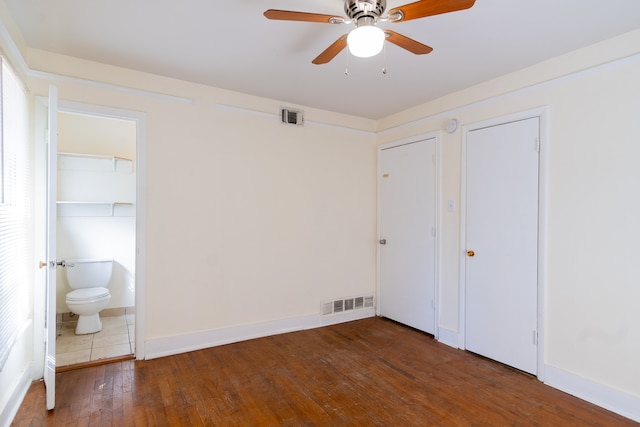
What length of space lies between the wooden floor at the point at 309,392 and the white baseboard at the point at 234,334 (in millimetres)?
103

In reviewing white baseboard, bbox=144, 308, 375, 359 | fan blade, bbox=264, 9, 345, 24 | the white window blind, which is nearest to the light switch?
white baseboard, bbox=144, 308, 375, 359

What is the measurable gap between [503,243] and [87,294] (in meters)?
4.07

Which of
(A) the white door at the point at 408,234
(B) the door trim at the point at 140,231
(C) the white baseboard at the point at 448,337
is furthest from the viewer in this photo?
(A) the white door at the point at 408,234

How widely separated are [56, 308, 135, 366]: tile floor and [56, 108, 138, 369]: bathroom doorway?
10 mm

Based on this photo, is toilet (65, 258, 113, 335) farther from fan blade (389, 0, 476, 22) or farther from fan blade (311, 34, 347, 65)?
fan blade (389, 0, 476, 22)

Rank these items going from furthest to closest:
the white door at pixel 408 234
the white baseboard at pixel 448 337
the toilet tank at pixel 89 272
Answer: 1. the toilet tank at pixel 89 272
2. the white door at pixel 408 234
3. the white baseboard at pixel 448 337

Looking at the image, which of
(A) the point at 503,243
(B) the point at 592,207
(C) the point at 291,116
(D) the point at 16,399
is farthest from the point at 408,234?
(D) the point at 16,399

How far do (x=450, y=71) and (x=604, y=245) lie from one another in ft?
5.69

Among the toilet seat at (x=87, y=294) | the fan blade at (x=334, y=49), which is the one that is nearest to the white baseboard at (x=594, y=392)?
the fan blade at (x=334, y=49)

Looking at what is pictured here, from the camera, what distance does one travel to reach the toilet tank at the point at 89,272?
3.67m

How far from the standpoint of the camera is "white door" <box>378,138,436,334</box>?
3.56 m

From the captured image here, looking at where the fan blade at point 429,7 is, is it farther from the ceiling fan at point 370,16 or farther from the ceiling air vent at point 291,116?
the ceiling air vent at point 291,116

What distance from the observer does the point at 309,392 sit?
7.99 ft

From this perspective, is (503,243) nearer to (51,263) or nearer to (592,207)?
(592,207)
